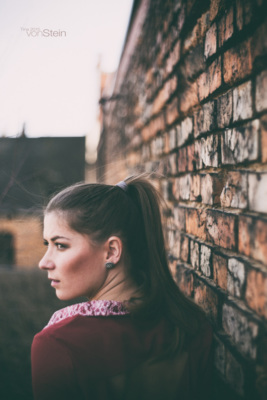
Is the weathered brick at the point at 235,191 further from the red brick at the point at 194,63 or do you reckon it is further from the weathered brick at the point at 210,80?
the red brick at the point at 194,63

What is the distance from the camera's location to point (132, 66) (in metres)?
4.11

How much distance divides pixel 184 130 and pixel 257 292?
101 centimetres

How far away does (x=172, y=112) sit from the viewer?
2.12 metres

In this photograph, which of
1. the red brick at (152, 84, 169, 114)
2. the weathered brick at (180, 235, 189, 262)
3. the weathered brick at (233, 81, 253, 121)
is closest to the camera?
the weathered brick at (233, 81, 253, 121)

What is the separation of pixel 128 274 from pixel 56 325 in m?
0.34

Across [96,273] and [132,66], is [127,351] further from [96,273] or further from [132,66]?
[132,66]

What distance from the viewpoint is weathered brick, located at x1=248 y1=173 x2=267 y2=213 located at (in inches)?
39.4

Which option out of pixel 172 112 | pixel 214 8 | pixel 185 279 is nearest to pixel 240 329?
pixel 185 279

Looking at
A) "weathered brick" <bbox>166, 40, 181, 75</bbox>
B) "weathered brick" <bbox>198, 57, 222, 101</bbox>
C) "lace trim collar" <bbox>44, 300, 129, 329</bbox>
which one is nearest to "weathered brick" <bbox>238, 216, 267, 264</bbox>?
"lace trim collar" <bbox>44, 300, 129, 329</bbox>

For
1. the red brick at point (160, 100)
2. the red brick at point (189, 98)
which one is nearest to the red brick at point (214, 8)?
the red brick at point (189, 98)

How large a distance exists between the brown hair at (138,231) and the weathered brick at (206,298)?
0.06 meters

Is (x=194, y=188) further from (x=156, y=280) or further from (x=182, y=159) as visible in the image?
(x=156, y=280)

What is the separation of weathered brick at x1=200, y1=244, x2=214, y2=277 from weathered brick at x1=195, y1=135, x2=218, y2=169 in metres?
0.34

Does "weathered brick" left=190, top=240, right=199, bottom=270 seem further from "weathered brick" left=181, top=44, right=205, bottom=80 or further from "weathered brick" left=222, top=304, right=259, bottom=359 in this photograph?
"weathered brick" left=181, top=44, right=205, bottom=80
